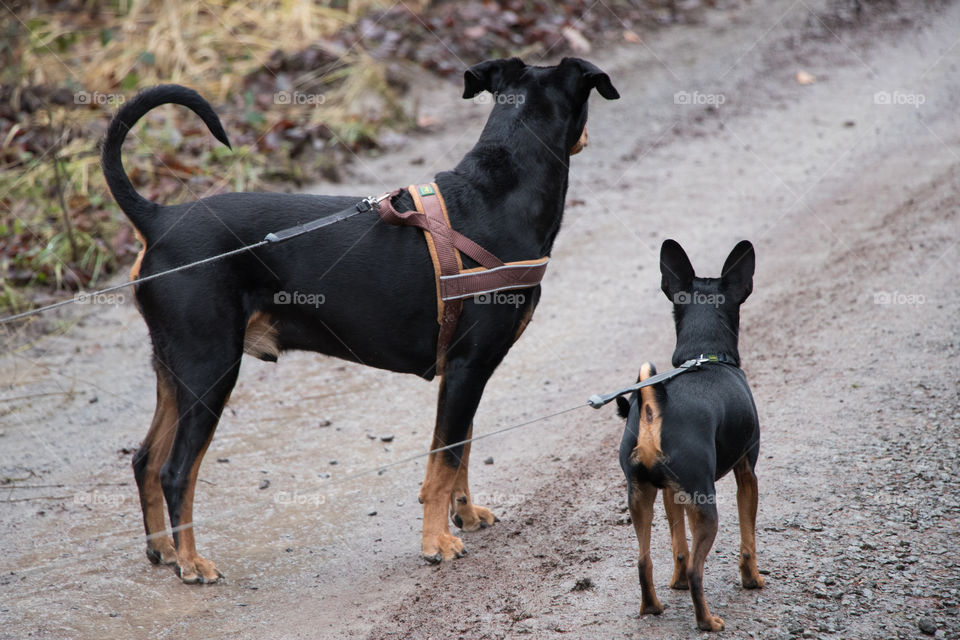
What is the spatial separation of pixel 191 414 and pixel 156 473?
47cm

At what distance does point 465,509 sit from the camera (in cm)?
451

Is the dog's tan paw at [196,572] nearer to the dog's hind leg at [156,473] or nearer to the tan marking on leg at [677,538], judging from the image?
the dog's hind leg at [156,473]

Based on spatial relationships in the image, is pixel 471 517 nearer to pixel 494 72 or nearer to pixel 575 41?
pixel 494 72

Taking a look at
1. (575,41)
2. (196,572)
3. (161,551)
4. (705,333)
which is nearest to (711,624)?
(705,333)

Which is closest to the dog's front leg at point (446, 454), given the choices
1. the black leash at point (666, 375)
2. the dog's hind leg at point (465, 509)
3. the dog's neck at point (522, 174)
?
the dog's hind leg at point (465, 509)

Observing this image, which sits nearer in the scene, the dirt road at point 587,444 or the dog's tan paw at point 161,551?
the dirt road at point 587,444

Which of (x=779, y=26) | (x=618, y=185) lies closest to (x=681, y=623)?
(x=618, y=185)

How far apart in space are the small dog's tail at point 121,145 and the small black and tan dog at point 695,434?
7.71ft

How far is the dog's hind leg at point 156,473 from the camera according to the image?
14.0 ft

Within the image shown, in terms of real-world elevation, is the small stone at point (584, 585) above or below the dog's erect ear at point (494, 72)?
below

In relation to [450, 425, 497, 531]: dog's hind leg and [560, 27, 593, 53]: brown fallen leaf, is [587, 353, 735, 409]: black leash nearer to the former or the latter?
[450, 425, 497, 531]: dog's hind leg

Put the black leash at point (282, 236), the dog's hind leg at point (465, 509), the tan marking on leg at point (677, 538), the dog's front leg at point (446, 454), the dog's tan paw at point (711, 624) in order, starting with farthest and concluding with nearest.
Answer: the dog's hind leg at point (465, 509), the dog's front leg at point (446, 454), the black leash at point (282, 236), the tan marking on leg at point (677, 538), the dog's tan paw at point (711, 624)

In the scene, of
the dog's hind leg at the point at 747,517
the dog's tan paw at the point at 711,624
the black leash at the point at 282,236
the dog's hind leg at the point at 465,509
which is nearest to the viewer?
the dog's tan paw at the point at 711,624

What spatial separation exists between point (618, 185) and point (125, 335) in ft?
17.0
